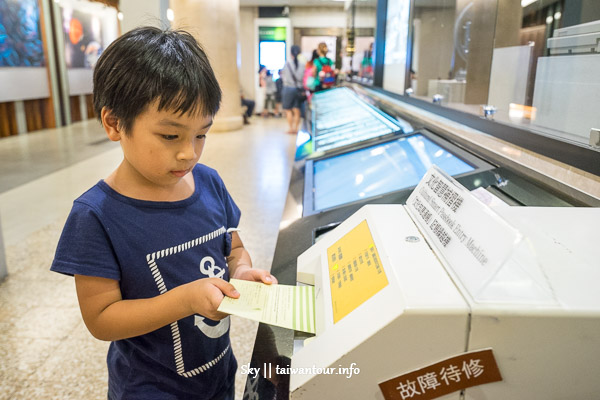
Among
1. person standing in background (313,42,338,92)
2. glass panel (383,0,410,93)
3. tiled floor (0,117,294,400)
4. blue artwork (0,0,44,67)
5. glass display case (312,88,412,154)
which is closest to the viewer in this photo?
tiled floor (0,117,294,400)

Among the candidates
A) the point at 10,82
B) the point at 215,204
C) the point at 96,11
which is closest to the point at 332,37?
the point at 96,11

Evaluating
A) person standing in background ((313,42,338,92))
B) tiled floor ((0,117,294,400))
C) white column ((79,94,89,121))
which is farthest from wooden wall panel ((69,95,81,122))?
person standing in background ((313,42,338,92))

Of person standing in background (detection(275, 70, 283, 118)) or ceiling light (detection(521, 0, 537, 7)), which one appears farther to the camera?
person standing in background (detection(275, 70, 283, 118))

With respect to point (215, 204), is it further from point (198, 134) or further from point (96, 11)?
point (96, 11)

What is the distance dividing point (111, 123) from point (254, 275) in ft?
1.44

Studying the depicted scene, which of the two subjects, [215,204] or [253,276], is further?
[215,204]

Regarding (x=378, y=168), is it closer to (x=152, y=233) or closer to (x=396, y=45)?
(x=152, y=233)

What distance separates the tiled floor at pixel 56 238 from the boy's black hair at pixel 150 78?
1.38 metres

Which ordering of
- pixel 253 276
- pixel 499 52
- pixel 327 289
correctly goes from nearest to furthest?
pixel 327 289 → pixel 253 276 → pixel 499 52

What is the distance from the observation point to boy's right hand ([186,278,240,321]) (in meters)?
0.80

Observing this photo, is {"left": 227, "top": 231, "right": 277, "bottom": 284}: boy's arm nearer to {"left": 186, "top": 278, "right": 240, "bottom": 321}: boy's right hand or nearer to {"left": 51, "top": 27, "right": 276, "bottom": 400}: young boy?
{"left": 51, "top": 27, "right": 276, "bottom": 400}: young boy

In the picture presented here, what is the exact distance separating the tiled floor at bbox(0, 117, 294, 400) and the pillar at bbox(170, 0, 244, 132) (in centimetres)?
184

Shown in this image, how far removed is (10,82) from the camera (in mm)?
8938

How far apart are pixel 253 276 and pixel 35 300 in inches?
82.5
